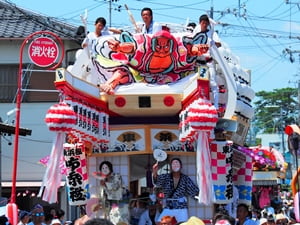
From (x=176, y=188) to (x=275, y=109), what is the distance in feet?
178

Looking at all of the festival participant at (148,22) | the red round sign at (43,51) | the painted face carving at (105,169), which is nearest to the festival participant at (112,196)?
the painted face carving at (105,169)

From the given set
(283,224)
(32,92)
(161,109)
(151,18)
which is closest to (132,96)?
(161,109)

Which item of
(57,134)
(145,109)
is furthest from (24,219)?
(145,109)

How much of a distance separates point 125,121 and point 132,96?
89 cm

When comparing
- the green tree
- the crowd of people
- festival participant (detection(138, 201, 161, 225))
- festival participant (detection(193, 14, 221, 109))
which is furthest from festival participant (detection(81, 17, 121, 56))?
the green tree

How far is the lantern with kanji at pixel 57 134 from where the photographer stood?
455 inches

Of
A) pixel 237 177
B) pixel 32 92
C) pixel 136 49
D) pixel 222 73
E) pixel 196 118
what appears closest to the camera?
pixel 196 118

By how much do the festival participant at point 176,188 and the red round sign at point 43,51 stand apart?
4825 millimetres

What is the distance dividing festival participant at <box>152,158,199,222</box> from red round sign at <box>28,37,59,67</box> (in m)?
4.83

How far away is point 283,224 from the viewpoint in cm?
1336

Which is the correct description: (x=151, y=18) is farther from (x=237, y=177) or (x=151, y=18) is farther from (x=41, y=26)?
(x=41, y=26)

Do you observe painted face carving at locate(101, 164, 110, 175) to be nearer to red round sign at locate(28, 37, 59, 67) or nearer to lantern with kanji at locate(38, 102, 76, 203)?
lantern with kanji at locate(38, 102, 76, 203)

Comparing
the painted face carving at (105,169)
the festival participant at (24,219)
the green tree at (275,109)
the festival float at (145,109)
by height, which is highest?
the green tree at (275,109)

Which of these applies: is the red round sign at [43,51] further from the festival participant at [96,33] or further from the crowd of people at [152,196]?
the crowd of people at [152,196]
